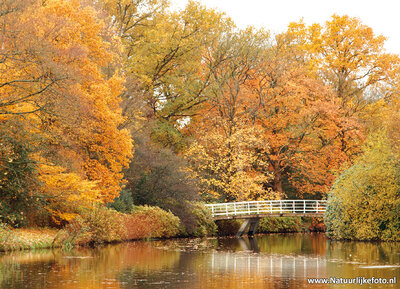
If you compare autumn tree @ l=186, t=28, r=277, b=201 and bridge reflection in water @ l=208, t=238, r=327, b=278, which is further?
autumn tree @ l=186, t=28, r=277, b=201

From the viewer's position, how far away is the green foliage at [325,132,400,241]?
1093 inches

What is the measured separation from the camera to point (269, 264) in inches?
723

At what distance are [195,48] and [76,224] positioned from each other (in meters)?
19.3

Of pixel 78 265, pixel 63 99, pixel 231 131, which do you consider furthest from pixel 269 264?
pixel 231 131

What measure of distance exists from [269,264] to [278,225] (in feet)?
Answer: 75.3

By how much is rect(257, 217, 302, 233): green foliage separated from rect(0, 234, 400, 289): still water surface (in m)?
16.6

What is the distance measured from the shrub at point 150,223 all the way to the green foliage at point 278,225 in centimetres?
1105

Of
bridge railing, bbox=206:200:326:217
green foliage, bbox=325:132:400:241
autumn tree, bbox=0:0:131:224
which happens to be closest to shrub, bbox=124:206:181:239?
autumn tree, bbox=0:0:131:224

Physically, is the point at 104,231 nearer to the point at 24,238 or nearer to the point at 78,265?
the point at 24,238

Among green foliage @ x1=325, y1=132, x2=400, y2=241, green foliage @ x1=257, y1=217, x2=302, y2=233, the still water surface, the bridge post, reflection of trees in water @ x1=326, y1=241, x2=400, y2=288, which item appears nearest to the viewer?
the still water surface

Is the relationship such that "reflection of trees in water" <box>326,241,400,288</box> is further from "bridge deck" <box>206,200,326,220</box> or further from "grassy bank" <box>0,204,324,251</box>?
"grassy bank" <box>0,204,324,251</box>

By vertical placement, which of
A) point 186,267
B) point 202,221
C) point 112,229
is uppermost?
point 202,221

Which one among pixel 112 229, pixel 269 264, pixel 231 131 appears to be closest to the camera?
pixel 269 264

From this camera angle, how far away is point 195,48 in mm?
39875
